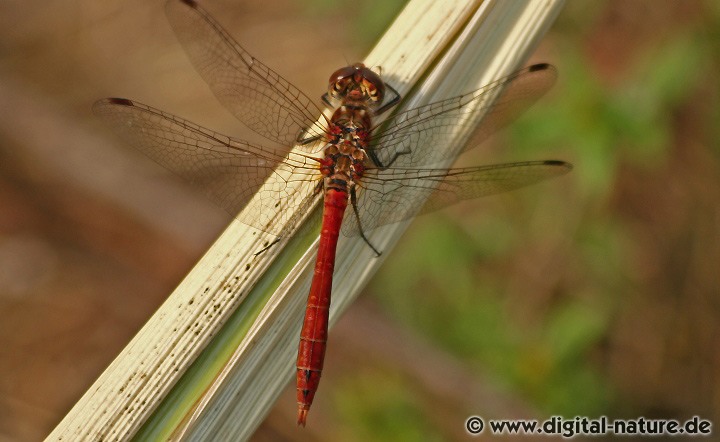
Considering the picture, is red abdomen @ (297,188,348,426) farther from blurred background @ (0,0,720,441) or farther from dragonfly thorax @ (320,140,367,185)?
blurred background @ (0,0,720,441)

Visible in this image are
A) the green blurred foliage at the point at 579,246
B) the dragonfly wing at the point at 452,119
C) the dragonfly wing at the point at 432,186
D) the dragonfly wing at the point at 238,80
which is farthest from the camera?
the green blurred foliage at the point at 579,246

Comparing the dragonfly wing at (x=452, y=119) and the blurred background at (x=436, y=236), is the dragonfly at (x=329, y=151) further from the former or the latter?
the blurred background at (x=436, y=236)

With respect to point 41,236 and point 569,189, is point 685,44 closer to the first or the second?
point 569,189

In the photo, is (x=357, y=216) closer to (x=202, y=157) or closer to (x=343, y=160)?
(x=343, y=160)

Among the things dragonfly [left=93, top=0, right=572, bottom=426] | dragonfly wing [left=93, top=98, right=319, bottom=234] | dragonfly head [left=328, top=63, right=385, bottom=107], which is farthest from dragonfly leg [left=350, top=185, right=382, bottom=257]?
dragonfly head [left=328, top=63, right=385, bottom=107]

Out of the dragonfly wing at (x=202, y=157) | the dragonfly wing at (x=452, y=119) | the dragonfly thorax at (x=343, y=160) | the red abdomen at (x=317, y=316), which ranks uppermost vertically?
the dragonfly wing at (x=452, y=119)

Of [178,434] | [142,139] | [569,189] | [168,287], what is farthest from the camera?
[168,287]

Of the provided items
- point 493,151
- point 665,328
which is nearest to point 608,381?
point 665,328

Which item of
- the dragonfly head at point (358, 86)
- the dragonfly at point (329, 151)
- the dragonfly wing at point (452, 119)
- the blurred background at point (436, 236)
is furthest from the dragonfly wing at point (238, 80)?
the blurred background at point (436, 236)
